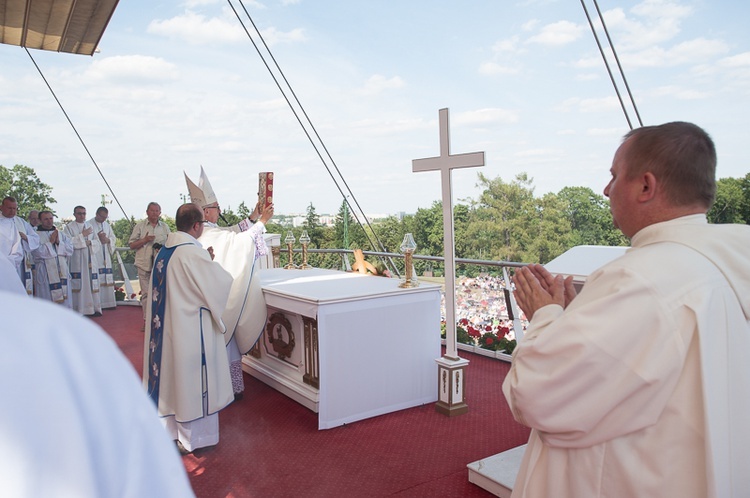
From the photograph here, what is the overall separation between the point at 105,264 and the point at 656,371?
916cm

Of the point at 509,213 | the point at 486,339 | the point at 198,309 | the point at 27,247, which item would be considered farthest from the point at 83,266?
the point at 509,213

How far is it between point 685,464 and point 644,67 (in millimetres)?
20205

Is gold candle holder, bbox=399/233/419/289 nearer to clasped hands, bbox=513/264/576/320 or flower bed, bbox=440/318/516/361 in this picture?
flower bed, bbox=440/318/516/361

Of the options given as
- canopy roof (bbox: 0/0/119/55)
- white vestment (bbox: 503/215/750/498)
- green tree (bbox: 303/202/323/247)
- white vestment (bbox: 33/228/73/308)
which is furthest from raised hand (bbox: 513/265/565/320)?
→ green tree (bbox: 303/202/323/247)

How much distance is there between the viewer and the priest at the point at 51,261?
8.01 meters

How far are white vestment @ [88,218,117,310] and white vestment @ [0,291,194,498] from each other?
9.04 metres

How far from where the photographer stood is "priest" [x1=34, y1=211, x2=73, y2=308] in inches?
315

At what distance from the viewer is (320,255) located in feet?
27.3

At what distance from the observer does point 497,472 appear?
2.85 metres

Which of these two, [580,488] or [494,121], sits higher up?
[494,121]

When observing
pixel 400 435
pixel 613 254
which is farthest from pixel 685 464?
pixel 400 435

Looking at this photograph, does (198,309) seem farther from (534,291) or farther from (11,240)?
(11,240)

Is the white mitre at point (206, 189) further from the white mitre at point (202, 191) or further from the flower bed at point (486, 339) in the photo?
the flower bed at point (486, 339)

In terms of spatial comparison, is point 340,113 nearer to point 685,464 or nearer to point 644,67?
point 644,67
